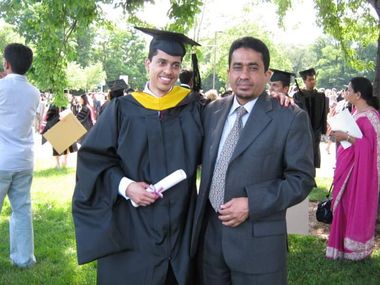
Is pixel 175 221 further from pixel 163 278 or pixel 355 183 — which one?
pixel 355 183

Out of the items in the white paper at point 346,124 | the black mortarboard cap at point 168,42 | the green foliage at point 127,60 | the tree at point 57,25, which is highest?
the green foliage at point 127,60

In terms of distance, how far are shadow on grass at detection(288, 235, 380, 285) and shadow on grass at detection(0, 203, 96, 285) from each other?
1940mm

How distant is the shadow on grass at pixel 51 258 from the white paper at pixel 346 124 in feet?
8.87

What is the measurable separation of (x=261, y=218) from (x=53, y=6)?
12.5 ft

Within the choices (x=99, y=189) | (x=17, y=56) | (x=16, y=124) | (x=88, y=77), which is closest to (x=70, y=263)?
(x=16, y=124)

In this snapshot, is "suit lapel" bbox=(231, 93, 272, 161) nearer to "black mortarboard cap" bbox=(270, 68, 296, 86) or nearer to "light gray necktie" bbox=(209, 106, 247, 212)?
"light gray necktie" bbox=(209, 106, 247, 212)

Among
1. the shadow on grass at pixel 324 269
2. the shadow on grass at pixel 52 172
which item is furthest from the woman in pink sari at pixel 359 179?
the shadow on grass at pixel 52 172

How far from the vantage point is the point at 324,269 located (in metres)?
4.62

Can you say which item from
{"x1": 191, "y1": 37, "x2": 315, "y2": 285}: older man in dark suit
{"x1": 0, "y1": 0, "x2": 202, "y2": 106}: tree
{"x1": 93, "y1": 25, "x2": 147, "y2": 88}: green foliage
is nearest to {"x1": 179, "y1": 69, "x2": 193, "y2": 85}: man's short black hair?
{"x1": 0, "y1": 0, "x2": 202, "y2": 106}: tree

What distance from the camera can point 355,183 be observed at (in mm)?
4723

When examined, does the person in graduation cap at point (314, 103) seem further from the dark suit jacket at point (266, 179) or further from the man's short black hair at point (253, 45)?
the dark suit jacket at point (266, 179)

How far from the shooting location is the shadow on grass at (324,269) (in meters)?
4.35

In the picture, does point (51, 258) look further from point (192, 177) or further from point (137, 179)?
point (192, 177)

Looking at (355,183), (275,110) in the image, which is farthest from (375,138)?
(275,110)
